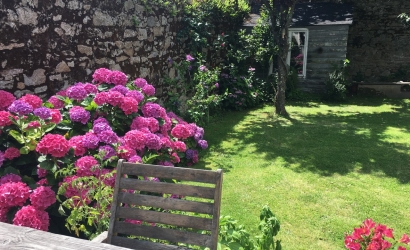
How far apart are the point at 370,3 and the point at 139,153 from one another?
41.5 ft

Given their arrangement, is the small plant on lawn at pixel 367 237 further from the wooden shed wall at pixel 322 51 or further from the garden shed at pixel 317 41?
the wooden shed wall at pixel 322 51

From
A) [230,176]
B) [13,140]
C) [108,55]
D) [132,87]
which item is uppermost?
[108,55]

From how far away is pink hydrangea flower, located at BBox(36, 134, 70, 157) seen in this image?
2596mm

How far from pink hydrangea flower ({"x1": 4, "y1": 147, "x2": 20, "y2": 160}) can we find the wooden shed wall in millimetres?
10571

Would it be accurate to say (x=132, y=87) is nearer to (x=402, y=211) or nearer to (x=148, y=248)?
(x=148, y=248)

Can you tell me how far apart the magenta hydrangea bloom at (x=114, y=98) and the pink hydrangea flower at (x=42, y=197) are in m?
1.10

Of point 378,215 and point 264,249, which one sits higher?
point 264,249

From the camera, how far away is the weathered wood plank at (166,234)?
1854 millimetres

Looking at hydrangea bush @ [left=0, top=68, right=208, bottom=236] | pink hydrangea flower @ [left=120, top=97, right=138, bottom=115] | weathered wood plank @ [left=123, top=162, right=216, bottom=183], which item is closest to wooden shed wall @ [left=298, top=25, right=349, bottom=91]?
hydrangea bush @ [left=0, top=68, right=208, bottom=236]

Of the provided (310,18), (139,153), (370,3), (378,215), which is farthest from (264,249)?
(370,3)

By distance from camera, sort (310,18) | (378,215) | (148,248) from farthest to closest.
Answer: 1. (310,18)
2. (378,215)
3. (148,248)

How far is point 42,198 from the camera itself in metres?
2.48

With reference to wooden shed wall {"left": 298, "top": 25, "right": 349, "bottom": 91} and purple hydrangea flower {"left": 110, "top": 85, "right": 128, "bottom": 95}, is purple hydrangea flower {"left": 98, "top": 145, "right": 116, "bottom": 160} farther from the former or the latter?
wooden shed wall {"left": 298, "top": 25, "right": 349, "bottom": 91}

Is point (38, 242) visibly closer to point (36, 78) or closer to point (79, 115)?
point (79, 115)
